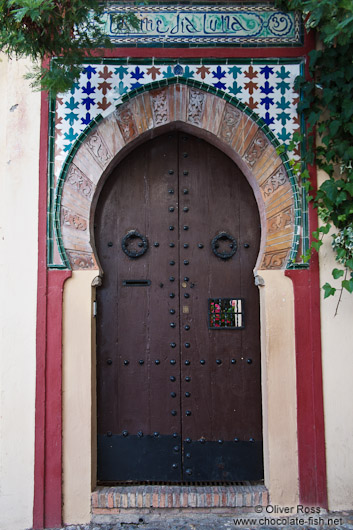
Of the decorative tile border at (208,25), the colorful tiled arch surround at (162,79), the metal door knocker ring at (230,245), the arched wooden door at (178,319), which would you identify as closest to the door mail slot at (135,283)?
the arched wooden door at (178,319)

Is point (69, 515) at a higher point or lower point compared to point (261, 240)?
lower

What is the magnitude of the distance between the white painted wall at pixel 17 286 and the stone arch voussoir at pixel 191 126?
0.93ft

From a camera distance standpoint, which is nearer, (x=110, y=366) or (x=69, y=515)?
(x=69, y=515)

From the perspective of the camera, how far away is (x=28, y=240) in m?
3.48

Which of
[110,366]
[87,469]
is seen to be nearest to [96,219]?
[110,366]

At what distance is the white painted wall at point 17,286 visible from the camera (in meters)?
3.33

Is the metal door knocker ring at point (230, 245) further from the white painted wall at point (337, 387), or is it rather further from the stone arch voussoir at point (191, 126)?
the white painted wall at point (337, 387)

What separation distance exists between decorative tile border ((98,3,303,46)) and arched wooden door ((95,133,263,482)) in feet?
2.48

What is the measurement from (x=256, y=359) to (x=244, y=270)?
709mm

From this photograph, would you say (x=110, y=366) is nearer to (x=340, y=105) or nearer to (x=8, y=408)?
(x=8, y=408)

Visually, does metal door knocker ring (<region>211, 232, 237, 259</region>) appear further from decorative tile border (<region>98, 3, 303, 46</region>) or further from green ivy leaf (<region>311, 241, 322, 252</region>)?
decorative tile border (<region>98, 3, 303, 46</region>)

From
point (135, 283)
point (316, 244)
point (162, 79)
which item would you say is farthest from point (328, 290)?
point (162, 79)

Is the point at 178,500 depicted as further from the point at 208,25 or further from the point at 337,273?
the point at 208,25

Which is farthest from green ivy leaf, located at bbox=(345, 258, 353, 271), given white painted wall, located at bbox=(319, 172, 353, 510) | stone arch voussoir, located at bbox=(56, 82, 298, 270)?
stone arch voussoir, located at bbox=(56, 82, 298, 270)
